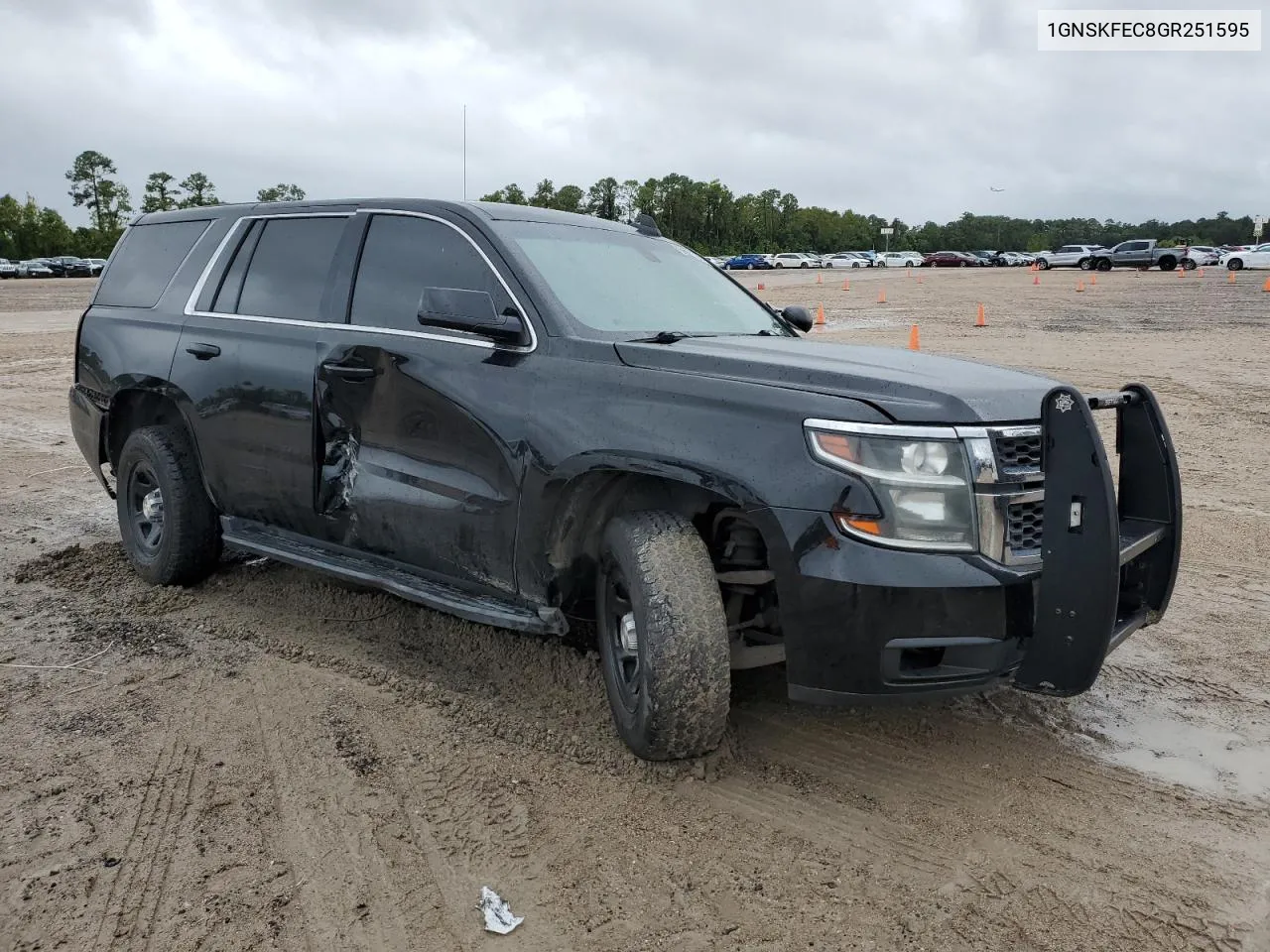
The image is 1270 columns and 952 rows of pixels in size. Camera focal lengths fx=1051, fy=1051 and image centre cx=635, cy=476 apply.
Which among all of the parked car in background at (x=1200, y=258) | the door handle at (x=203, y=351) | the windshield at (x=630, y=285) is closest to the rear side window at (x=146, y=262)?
the door handle at (x=203, y=351)

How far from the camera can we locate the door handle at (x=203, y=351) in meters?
4.96

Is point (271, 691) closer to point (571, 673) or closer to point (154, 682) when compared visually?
point (154, 682)

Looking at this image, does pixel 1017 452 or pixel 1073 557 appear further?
pixel 1017 452

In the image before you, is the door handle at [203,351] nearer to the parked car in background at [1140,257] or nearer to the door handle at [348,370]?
the door handle at [348,370]

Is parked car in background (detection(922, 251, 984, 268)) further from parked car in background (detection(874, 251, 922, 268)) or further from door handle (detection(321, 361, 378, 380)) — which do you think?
door handle (detection(321, 361, 378, 380))

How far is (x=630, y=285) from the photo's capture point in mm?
4332

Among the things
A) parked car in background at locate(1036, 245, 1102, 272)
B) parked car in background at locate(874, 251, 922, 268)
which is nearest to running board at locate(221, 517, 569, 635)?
parked car in background at locate(1036, 245, 1102, 272)

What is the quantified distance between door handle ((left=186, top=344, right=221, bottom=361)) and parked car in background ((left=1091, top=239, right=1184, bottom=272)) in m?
55.1

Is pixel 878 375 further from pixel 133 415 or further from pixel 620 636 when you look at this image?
Result: pixel 133 415

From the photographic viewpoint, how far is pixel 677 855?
305cm

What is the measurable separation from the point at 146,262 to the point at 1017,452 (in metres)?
4.67

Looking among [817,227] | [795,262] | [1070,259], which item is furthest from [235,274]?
[817,227]

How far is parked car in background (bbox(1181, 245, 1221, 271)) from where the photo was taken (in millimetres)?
51500

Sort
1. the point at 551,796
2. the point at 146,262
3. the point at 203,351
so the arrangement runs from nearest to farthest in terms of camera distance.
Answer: the point at 551,796 → the point at 203,351 → the point at 146,262
